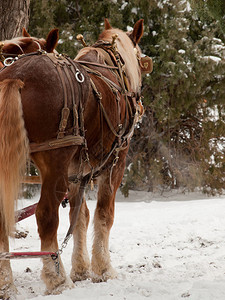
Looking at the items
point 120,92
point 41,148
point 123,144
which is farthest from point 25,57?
point 123,144

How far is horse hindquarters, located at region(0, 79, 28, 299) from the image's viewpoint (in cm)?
239

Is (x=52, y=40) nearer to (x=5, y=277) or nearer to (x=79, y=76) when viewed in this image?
(x=79, y=76)

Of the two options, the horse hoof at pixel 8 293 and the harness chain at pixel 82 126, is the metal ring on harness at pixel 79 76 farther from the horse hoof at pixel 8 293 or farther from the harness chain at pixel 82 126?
the horse hoof at pixel 8 293

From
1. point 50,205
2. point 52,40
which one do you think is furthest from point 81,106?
point 52,40

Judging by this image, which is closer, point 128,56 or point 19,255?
point 19,255

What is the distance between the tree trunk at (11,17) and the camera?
498 cm

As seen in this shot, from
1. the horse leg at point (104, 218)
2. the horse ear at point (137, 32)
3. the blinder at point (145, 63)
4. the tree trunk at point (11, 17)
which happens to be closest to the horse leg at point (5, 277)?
the horse leg at point (104, 218)

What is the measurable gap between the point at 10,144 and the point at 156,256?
239cm

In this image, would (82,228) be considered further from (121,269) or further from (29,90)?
(29,90)

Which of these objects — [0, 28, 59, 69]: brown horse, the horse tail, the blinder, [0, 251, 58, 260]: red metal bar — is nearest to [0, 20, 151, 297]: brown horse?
the horse tail

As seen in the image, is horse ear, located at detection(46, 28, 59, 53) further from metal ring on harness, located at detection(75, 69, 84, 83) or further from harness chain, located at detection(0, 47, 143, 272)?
metal ring on harness, located at detection(75, 69, 84, 83)

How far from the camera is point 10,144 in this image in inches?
94.7

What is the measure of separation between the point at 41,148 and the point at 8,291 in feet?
3.10

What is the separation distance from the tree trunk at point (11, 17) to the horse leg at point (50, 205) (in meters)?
2.93
